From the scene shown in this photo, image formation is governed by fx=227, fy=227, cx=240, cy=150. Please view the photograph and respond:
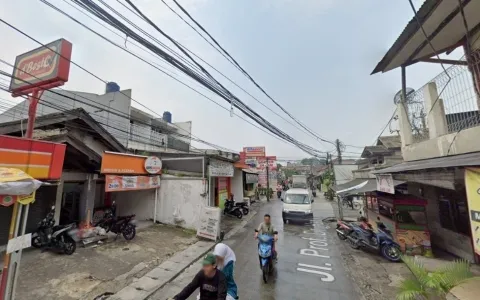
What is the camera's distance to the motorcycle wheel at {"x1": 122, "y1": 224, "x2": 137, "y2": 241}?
27.3 ft

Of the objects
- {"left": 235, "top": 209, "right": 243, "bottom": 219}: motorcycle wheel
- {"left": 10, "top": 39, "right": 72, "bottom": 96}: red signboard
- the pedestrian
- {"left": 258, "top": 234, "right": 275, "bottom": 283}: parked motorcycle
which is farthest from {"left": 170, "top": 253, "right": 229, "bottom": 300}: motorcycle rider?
{"left": 235, "top": 209, "right": 243, "bottom": 219}: motorcycle wheel

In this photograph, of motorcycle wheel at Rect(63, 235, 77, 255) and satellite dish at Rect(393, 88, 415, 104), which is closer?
motorcycle wheel at Rect(63, 235, 77, 255)

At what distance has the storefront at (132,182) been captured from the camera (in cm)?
877

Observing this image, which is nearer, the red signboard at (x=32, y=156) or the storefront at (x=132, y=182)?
the red signboard at (x=32, y=156)

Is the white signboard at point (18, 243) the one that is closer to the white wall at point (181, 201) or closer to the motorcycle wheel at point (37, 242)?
the motorcycle wheel at point (37, 242)

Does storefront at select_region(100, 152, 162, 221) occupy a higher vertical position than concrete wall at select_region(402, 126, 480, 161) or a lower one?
lower

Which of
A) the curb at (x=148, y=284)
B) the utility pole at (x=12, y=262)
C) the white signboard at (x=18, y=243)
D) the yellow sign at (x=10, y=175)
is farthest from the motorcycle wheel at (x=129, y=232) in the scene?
the yellow sign at (x=10, y=175)

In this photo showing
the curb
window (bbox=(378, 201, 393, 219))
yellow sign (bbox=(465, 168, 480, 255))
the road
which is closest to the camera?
yellow sign (bbox=(465, 168, 480, 255))

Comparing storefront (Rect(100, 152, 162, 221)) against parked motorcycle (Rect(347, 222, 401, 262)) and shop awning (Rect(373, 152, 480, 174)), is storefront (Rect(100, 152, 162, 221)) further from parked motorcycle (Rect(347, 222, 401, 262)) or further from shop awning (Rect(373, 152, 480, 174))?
shop awning (Rect(373, 152, 480, 174))

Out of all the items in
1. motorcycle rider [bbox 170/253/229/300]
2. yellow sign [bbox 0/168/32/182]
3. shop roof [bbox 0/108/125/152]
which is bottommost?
motorcycle rider [bbox 170/253/229/300]

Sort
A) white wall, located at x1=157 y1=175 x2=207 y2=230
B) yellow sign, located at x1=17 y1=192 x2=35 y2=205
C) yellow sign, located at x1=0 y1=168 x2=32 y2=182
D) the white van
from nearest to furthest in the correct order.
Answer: yellow sign, located at x1=0 y1=168 x2=32 y2=182 < yellow sign, located at x1=17 y1=192 x2=35 y2=205 < white wall, located at x1=157 y1=175 x2=207 y2=230 < the white van

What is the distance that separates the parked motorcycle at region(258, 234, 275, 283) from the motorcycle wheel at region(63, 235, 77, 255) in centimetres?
567

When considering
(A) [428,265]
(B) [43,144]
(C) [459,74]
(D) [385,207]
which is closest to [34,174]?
(B) [43,144]

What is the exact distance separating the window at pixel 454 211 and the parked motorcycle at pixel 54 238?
467 inches
